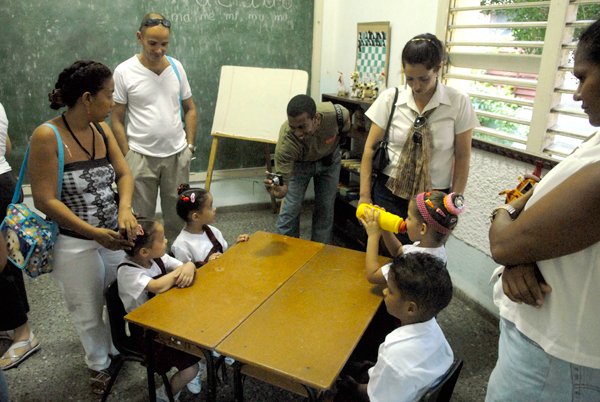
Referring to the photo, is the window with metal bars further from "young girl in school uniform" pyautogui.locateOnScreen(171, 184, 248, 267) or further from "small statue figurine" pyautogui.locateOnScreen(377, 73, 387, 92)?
"young girl in school uniform" pyautogui.locateOnScreen(171, 184, 248, 267)

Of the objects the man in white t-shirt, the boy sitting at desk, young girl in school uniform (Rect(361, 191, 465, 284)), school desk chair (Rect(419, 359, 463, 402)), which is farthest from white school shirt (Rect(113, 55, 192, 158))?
school desk chair (Rect(419, 359, 463, 402))

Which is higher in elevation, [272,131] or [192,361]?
[272,131]

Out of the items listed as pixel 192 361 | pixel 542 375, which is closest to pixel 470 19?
pixel 542 375

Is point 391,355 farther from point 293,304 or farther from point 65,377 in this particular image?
point 65,377

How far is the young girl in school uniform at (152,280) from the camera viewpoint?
1.63 metres

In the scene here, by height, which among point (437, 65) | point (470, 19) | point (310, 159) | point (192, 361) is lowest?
point (192, 361)

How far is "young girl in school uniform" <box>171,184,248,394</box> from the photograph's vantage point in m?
Result: 2.01

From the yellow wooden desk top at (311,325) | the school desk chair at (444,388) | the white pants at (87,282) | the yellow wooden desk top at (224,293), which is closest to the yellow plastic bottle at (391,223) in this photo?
Result: the yellow wooden desk top at (311,325)

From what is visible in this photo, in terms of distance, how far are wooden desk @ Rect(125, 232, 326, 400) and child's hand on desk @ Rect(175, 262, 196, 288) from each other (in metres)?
0.03

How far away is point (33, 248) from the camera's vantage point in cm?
162

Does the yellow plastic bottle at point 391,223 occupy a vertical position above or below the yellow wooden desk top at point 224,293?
above

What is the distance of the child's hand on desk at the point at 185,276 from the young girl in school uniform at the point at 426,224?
0.72 meters

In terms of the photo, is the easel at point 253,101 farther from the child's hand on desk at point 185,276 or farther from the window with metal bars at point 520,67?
the child's hand on desk at point 185,276

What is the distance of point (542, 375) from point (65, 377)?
210 cm
